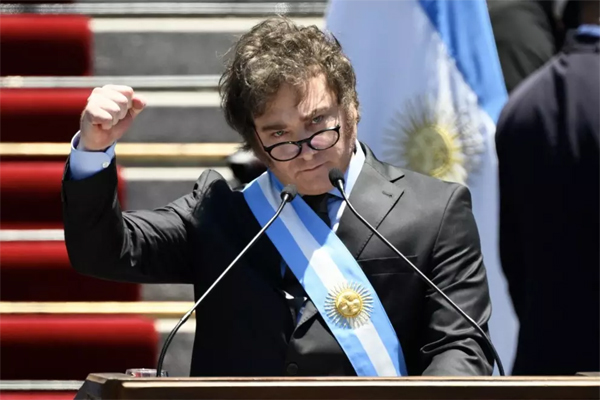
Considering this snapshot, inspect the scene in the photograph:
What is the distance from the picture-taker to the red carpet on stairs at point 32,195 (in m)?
4.49

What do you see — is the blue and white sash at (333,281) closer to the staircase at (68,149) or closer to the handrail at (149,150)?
the staircase at (68,149)

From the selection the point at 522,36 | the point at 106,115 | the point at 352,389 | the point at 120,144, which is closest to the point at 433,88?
the point at 522,36

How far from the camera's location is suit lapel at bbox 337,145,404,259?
253cm

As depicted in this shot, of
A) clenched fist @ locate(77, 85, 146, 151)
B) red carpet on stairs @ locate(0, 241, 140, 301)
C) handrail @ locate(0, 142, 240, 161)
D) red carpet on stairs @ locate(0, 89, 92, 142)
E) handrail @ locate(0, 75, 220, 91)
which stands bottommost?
red carpet on stairs @ locate(0, 241, 140, 301)

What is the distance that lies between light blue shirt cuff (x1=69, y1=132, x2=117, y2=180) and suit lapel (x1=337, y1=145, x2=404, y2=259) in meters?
0.51

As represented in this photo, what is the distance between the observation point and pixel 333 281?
2494 millimetres

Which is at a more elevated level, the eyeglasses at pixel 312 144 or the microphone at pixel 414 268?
the eyeglasses at pixel 312 144

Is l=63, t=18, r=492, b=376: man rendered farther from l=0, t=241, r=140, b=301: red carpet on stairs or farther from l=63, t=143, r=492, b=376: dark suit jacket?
l=0, t=241, r=140, b=301: red carpet on stairs

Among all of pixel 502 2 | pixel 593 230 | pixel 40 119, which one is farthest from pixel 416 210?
pixel 40 119

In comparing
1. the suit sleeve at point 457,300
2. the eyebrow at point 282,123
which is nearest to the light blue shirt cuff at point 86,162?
the eyebrow at point 282,123

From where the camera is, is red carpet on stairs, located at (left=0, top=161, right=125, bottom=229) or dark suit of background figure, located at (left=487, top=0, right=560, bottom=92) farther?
red carpet on stairs, located at (left=0, top=161, right=125, bottom=229)

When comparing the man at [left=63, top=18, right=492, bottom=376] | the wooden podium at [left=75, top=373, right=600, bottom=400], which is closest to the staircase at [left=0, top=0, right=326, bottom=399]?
the man at [left=63, top=18, right=492, bottom=376]

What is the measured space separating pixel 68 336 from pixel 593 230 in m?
2.10

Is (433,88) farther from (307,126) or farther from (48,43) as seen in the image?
(48,43)
